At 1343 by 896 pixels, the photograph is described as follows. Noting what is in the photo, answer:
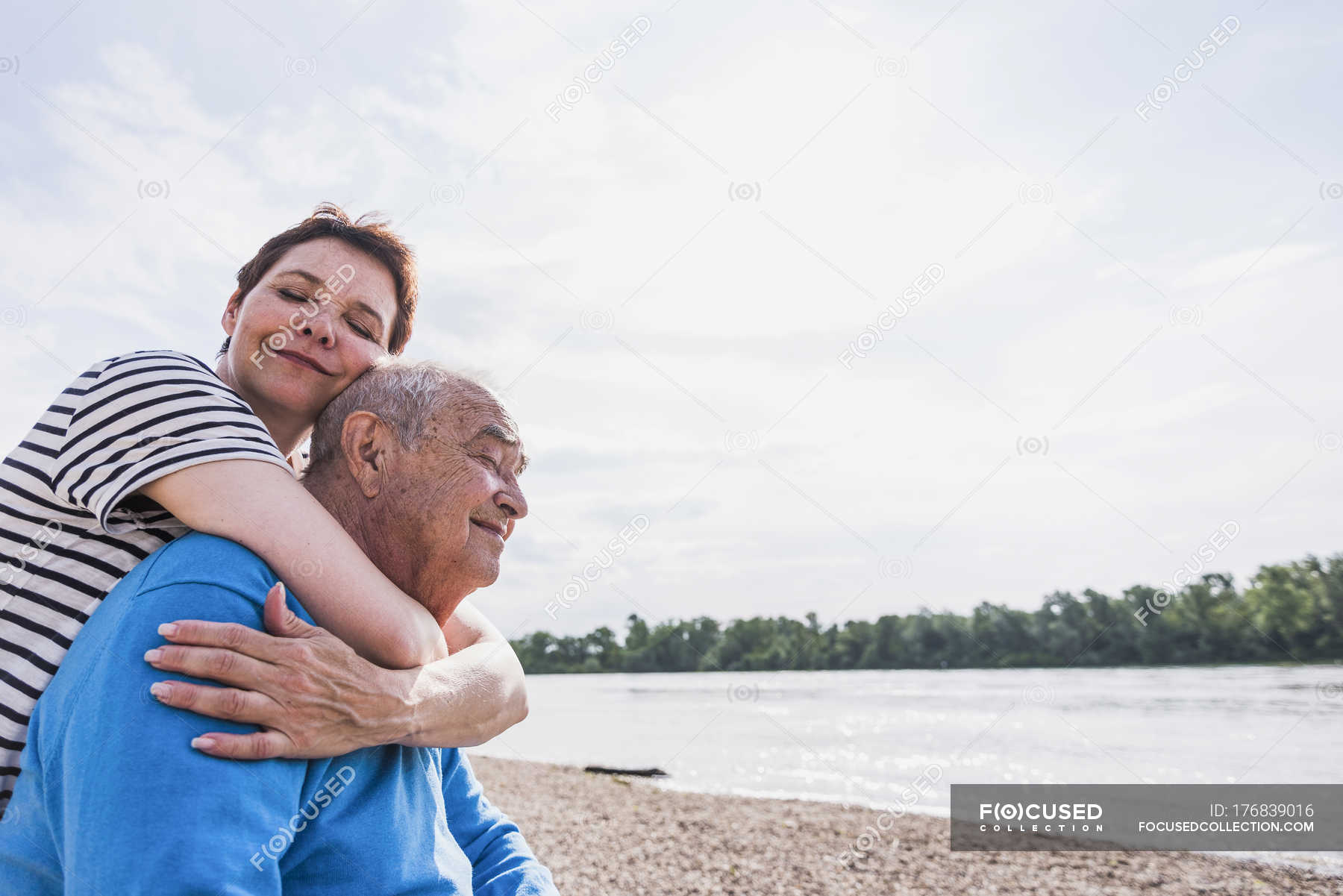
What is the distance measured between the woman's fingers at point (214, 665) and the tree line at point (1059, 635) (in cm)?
4912

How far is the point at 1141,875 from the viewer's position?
392 inches

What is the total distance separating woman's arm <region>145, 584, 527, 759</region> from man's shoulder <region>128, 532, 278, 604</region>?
0.21 feet

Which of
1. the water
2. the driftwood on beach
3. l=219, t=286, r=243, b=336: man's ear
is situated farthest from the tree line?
l=219, t=286, r=243, b=336: man's ear

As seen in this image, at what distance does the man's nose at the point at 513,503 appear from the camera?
192 centimetres

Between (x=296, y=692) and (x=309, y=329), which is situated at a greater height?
(x=309, y=329)

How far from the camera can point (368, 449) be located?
191 cm

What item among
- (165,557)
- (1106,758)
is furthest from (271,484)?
(1106,758)

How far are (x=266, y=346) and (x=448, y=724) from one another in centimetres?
109

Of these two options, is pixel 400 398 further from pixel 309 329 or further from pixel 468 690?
pixel 468 690

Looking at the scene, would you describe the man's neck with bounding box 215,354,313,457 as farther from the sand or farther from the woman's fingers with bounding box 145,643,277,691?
the sand

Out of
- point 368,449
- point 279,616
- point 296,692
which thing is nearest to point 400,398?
point 368,449

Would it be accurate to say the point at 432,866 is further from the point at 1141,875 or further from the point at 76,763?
the point at 1141,875

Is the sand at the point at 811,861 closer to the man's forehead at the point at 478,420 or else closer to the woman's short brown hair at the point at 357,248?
the woman's short brown hair at the point at 357,248

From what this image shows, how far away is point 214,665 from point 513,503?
0.76 m
